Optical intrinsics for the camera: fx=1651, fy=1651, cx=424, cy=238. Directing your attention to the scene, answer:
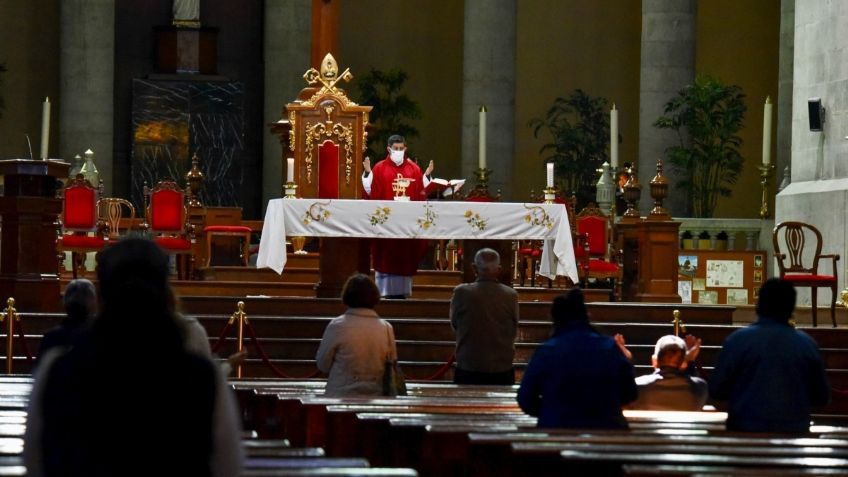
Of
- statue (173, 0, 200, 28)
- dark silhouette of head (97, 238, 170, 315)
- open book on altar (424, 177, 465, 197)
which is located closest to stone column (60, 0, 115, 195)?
statue (173, 0, 200, 28)

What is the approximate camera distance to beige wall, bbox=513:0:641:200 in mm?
26562

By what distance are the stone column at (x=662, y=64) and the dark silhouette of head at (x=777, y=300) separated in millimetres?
15080

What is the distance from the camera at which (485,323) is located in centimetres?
995

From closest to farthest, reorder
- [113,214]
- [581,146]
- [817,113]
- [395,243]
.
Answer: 1. [395,243]
2. [817,113]
3. [113,214]
4. [581,146]

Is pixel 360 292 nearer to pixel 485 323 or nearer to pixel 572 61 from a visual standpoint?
pixel 485 323

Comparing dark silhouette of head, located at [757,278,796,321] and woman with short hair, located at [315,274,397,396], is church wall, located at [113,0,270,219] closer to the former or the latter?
woman with short hair, located at [315,274,397,396]

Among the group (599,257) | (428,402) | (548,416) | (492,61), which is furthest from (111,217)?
(548,416)

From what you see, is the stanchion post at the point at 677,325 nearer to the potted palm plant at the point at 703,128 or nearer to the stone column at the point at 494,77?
the potted palm plant at the point at 703,128

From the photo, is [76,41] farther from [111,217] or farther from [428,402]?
[428,402]

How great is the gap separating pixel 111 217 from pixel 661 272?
6.23 m

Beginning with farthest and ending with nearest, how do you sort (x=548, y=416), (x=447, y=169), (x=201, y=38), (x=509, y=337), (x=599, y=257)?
(x=447, y=169)
(x=201, y=38)
(x=599, y=257)
(x=509, y=337)
(x=548, y=416)

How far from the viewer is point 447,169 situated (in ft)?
86.1

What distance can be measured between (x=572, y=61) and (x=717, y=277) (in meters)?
7.40

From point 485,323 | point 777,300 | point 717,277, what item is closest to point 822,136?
point 717,277
